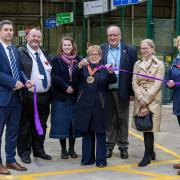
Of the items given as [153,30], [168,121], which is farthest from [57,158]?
[153,30]

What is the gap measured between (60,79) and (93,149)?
1.09 m

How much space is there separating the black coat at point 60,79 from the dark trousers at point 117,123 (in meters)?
0.59

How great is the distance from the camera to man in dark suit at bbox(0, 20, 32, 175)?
6156mm

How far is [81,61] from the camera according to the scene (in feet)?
21.7

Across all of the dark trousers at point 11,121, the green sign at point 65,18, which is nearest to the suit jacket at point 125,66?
the dark trousers at point 11,121

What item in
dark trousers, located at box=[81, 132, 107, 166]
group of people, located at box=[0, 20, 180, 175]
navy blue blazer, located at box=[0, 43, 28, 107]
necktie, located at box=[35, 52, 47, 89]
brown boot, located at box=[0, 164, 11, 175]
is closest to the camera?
navy blue blazer, located at box=[0, 43, 28, 107]

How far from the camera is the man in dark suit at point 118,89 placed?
704 centimetres

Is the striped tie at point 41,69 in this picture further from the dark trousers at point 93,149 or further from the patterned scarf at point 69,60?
the dark trousers at point 93,149

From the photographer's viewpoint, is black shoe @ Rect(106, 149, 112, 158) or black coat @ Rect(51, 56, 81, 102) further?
black shoe @ Rect(106, 149, 112, 158)

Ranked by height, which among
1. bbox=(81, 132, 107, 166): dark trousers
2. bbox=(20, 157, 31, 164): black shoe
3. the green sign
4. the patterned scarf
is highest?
the green sign

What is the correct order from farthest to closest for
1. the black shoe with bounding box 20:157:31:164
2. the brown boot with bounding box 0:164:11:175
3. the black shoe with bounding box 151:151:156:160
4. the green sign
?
the green sign
the black shoe with bounding box 151:151:156:160
the black shoe with bounding box 20:157:31:164
the brown boot with bounding box 0:164:11:175

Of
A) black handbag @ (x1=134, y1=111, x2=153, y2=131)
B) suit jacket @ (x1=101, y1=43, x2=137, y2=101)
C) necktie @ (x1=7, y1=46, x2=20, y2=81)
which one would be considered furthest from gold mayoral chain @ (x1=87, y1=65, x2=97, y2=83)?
necktie @ (x1=7, y1=46, x2=20, y2=81)

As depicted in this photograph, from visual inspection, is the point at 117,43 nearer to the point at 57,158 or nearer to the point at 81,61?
the point at 81,61

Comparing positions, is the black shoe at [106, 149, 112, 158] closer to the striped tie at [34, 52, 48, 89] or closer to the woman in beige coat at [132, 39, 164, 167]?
the woman in beige coat at [132, 39, 164, 167]
